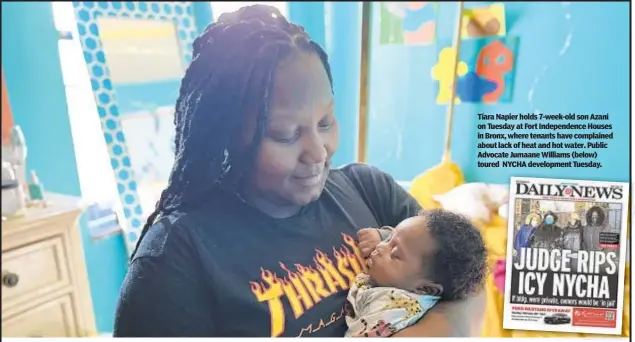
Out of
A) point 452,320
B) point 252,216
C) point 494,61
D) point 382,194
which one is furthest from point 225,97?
point 494,61

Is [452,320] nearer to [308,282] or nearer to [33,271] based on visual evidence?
[308,282]

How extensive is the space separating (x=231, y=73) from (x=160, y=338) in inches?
12.2

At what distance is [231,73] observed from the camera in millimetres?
561

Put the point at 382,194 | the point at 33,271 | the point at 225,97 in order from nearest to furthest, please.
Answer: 1. the point at 225,97
2. the point at 382,194
3. the point at 33,271

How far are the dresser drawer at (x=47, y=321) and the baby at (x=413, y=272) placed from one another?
42cm

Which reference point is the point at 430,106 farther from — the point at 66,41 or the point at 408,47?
the point at 66,41

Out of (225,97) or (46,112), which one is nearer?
(225,97)

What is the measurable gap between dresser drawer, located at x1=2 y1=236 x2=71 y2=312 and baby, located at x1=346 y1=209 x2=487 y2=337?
44 centimetres

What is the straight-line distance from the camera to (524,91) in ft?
2.42

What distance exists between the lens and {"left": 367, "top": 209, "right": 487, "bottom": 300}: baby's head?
568mm

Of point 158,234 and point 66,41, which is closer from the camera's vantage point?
point 158,234

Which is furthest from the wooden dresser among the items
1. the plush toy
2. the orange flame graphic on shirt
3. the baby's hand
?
the plush toy

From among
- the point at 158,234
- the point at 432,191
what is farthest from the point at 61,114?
the point at 432,191

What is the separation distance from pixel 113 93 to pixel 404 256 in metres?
0.49
